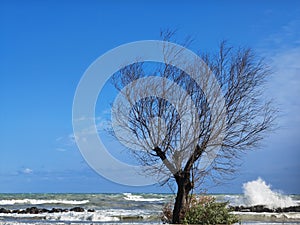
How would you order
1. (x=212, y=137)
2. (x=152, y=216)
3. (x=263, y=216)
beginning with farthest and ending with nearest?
(x=152, y=216) → (x=263, y=216) → (x=212, y=137)

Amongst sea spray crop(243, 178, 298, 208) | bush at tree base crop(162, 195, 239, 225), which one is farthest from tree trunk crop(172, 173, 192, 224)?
sea spray crop(243, 178, 298, 208)

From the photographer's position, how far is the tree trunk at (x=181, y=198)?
16.5m

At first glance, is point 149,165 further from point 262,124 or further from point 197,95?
point 262,124

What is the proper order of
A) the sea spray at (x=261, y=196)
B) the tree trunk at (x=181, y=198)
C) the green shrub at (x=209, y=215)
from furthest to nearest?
1. the sea spray at (x=261, y=196)
2. the tree trunk at (x=181, y=198)
3. the green shrub at (x=209, y=215)

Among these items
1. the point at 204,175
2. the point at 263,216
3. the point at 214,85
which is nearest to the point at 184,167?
the point at 204,175

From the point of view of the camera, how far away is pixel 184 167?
53.7ft

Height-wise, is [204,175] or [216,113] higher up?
[216,113]

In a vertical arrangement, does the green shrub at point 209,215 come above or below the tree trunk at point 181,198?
below

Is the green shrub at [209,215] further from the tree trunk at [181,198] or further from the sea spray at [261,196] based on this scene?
the sea spray at [261,196]

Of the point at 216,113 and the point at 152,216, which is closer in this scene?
the point at 216,113

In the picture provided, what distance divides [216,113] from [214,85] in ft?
2.99

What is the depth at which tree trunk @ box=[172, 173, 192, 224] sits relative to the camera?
16531mm

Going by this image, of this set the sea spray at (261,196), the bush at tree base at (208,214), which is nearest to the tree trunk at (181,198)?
the bush at tree base at (208,214)

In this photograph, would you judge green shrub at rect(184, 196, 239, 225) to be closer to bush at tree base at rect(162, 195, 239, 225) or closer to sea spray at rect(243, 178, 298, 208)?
bush at tree base at rect(162, 195, 239, 225)
